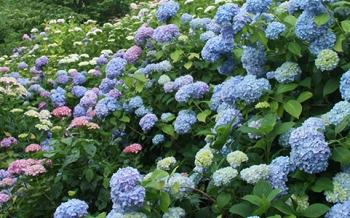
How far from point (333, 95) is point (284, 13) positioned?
52 cm

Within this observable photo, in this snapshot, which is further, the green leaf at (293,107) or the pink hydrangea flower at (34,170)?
the pink hydrangea flower at (34,170)

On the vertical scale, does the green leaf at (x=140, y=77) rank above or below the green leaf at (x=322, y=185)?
below

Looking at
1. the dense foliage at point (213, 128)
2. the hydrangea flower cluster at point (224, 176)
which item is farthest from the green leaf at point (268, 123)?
the hydrangea flower cluster at point (224, 176)

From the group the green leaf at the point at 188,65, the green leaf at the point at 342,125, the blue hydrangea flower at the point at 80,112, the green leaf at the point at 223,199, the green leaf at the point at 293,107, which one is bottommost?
the blue hydrangea flower at the point at 80,112

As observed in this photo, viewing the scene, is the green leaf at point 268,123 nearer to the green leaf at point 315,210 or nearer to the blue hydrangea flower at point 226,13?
the green leaf at point 315,210

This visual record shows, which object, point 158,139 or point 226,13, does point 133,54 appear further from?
point 226,13

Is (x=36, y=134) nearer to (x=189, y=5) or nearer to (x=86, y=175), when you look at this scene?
(x=86, y=175)

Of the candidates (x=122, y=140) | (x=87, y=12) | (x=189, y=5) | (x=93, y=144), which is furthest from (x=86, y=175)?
(x=87, y=12)

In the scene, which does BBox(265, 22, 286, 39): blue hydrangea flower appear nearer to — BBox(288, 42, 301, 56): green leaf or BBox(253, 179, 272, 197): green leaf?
BBox(288, 42, 301, 56): green leaf

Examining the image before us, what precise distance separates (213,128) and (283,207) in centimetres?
100

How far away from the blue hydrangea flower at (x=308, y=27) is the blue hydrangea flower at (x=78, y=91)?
296cm

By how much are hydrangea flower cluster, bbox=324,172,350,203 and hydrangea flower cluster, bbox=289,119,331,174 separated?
0.08m

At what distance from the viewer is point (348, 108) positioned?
1.87 meters

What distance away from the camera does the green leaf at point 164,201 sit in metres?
1.81
